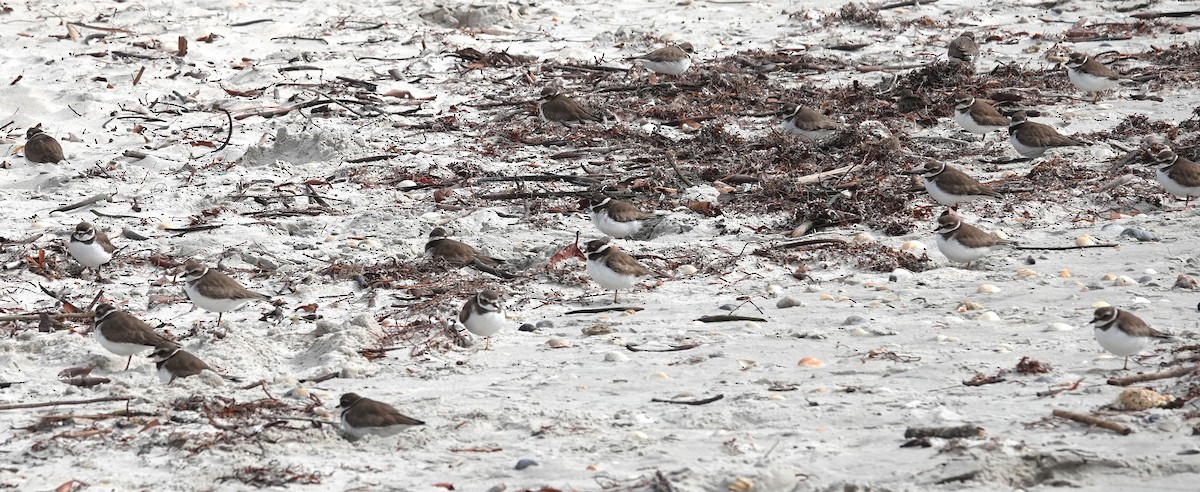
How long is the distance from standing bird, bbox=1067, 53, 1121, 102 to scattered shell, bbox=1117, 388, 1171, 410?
7.56 m

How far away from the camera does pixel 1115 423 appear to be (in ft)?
19.0

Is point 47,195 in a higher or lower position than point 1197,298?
lower

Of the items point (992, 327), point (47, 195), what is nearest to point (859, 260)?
point (992, 327)

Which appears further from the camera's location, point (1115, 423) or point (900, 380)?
point (900, 380)

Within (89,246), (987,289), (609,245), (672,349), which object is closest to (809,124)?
(987,289)

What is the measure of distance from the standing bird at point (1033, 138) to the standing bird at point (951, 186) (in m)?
1.31

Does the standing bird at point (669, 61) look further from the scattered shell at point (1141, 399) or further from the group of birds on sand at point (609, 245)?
the scattered shell at point (1141, 399)

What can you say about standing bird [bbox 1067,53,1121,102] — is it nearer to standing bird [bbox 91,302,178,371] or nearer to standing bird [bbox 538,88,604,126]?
standing bird [bbox 538,88,604,126]

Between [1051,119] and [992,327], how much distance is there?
233 inches

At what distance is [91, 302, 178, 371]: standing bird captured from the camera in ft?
24.5

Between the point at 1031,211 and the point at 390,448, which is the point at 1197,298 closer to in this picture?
the point at 1031,211

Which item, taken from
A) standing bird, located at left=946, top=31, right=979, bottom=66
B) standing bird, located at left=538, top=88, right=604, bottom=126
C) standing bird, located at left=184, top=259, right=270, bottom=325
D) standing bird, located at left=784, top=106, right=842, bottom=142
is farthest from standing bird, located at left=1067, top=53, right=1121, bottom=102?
standing bird, located at left=184, top=259, right=270, bottom=325

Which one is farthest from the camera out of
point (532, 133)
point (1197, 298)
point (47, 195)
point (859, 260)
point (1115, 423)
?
point (532, 133)

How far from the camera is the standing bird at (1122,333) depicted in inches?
262
